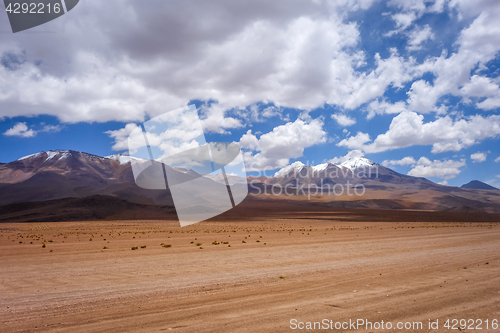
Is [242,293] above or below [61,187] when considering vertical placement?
below

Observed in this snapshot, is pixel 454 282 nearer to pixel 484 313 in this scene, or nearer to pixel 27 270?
pixel 484 313

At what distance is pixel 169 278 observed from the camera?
10.8 metres

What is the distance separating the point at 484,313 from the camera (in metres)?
6.29

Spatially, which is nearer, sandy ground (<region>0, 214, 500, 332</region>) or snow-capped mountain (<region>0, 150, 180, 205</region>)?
sandy ground (<region>0, 214, 500, 332</region>)

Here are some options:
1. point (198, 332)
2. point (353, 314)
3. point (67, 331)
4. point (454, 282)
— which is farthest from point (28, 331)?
point (454, 282)

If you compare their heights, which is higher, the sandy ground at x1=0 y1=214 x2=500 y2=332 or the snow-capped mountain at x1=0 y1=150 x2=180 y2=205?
the snow-capped mountain at x1=0 y1=150 x2=180 y2=205

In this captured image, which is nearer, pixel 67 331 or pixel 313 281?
pixel 67 331

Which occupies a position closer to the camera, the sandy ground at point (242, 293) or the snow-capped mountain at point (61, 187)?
the sandy ground at point (242, 293)

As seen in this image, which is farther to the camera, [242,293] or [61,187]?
[61,187]

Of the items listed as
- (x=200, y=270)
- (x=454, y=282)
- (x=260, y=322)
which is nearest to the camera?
(x=260, y=322)

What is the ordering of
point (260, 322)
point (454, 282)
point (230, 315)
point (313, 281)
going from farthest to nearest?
point (313, 281), point (454, 282), point (230, 315), point (260, 322)

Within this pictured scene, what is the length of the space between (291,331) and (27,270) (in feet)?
42.1

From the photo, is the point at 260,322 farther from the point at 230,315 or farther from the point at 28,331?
the point at 28,331

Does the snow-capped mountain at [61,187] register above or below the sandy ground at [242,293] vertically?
above
